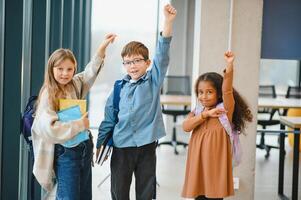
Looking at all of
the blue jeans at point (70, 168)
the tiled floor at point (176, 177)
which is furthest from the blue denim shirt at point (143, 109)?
the tiled floor at point (176, 177)

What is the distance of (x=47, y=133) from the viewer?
2475mm

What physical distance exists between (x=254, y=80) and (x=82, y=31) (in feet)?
13.1

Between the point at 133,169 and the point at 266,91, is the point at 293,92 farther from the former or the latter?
the point at 133,169

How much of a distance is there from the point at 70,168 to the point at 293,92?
6003 millimetres

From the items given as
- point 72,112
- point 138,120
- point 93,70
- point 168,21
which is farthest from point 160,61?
point 72,112

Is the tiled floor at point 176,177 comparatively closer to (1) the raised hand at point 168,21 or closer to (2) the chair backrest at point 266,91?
(2) the chair backrest at point 266,91

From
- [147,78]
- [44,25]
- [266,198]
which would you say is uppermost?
[44,25]

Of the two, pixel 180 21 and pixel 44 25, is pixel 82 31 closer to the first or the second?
pixel 180 21

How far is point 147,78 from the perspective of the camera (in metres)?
2.68

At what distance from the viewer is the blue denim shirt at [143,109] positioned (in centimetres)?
263

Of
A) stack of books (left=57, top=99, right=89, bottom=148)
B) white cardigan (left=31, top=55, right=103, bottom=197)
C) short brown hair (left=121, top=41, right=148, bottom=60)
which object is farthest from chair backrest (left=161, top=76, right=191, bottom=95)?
stack of books (left=57, top=99, right=89, bottom=148)

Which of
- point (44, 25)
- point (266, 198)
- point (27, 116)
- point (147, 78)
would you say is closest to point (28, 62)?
point (44, 25)

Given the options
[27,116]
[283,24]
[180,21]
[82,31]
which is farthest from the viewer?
[180,21]

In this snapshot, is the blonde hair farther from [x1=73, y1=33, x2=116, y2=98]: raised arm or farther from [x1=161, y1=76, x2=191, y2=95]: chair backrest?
[x1=161, y1=76, x2=191, y2=95]: chair backrest
